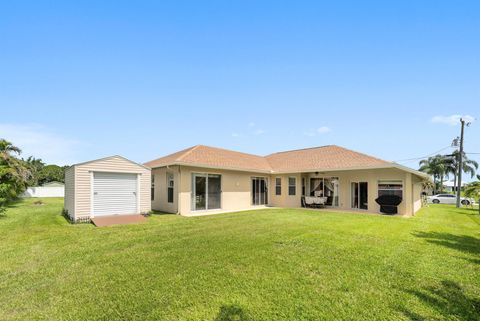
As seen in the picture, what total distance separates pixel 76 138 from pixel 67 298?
59.5 ft

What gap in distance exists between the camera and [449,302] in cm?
373

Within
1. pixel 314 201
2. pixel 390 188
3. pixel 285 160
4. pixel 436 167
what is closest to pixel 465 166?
pixel 436 167

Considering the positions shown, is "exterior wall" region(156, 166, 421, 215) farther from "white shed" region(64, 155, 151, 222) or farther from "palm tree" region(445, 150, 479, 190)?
"palm tree" region(445, 150, 479, 190)

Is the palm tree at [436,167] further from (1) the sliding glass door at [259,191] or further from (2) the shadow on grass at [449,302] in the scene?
(2) the shadow on grass at [449,302]

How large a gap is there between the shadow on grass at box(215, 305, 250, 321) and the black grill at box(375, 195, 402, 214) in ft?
46.3

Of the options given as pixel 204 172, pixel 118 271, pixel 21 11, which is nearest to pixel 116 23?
pixel 21 11

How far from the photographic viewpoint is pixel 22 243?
709cm

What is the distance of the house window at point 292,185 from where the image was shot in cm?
1878

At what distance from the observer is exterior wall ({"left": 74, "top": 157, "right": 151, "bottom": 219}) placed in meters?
10.9

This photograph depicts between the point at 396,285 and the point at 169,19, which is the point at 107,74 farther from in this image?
the point at 396,285

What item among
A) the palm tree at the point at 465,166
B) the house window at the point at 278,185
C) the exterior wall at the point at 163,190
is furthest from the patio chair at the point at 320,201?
the palm tree at the point at 465,166

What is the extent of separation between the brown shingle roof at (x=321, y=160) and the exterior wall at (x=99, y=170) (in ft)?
33.6

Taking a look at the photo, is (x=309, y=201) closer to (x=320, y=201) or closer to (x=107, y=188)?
(x=320, y=201)

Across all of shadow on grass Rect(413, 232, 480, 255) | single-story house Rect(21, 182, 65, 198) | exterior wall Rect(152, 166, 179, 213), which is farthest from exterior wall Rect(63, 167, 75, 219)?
single-story house Rect(21, 182, 65, 198)
